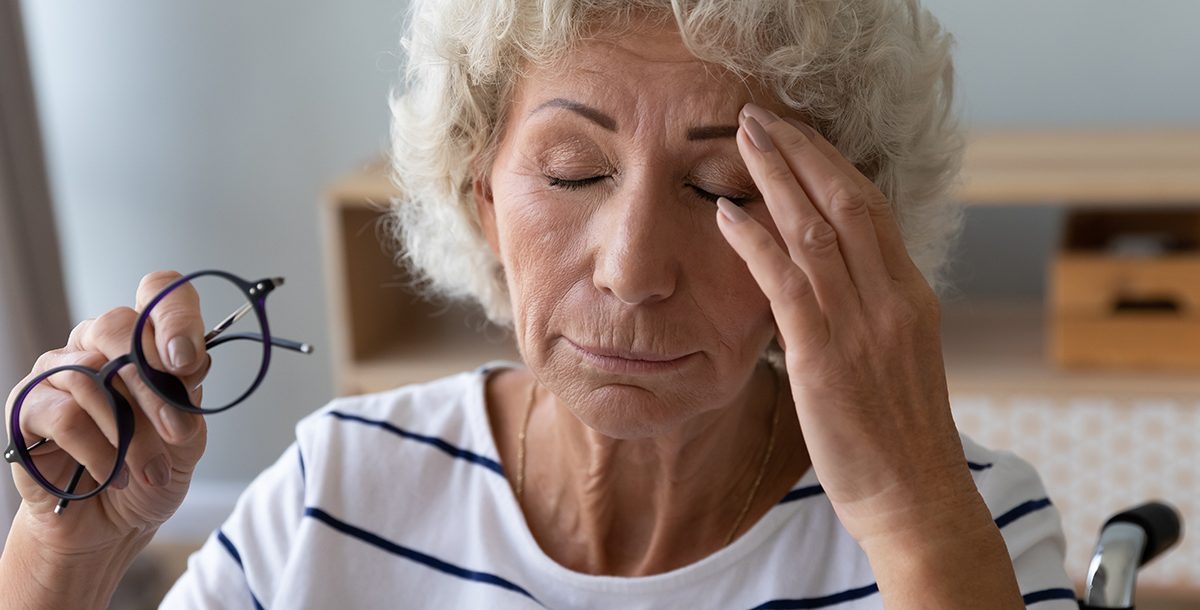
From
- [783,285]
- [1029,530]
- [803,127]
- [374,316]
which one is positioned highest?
[803,127]

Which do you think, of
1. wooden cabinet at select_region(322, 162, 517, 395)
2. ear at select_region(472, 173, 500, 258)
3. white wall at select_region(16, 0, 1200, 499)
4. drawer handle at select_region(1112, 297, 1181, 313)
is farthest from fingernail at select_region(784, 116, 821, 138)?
white wall at select_region(16, 0, 1200, 499)

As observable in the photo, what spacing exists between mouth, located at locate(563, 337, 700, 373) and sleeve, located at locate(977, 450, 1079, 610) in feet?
1.30

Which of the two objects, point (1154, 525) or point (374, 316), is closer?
point (1154, 525)

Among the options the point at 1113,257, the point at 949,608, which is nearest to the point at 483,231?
the point at 949,608

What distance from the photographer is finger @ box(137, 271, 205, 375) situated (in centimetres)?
104

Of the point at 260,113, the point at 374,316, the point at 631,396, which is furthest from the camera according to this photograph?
the point at 260,113

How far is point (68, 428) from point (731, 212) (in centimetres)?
62

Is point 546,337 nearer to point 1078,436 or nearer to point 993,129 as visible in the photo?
point 1078,436

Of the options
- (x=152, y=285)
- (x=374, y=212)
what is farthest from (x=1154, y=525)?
(x=374, y=212)

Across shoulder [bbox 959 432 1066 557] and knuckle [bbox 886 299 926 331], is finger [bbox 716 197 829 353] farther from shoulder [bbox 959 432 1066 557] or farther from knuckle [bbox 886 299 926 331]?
shoulder [bbox 959 432 1066 557]

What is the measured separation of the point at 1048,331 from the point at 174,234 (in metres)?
2.21

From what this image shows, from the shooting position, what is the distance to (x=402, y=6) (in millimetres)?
2996

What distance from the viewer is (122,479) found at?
1.14 m

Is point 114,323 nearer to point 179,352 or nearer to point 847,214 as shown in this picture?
point 179,352
